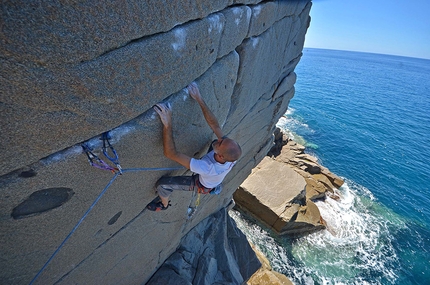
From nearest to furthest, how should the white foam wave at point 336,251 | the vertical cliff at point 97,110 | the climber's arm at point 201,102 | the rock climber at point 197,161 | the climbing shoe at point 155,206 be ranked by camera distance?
the vertical cliff at point 97,110, the rock climber at point 197,161, the climber's arm at point 201,102, the climbing shoe at point 155,206, the white foam wave at point 336,251

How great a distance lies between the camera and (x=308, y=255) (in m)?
12.2

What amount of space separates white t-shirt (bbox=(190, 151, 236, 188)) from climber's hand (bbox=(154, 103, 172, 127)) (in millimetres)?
623

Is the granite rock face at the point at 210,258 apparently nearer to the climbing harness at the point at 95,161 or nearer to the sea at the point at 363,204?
the climbing harness at the point at 95,161

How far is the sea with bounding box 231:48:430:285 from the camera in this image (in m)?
12.1

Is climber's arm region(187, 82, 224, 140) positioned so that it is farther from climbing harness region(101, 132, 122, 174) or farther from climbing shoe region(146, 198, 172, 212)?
climbing shoe region(146, 198, 172, 212)

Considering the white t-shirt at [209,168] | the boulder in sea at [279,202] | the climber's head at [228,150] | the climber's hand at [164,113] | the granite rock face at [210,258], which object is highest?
the climber's hand at [164,113]

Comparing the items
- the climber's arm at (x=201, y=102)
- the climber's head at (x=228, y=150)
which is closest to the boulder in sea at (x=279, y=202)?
the climber's arm at (x=201, y=102)

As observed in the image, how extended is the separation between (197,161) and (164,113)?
0.80 m

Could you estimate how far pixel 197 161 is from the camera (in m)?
3.12

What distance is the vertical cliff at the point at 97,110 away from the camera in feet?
5.28

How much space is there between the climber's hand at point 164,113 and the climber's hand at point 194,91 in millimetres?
477

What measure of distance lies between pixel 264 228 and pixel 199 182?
10.4 m

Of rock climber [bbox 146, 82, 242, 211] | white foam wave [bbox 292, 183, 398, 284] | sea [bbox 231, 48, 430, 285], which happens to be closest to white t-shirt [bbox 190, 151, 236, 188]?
rock climber [bbox 146, 82, 242, 211]

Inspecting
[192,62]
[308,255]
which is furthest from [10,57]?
[308,255]
